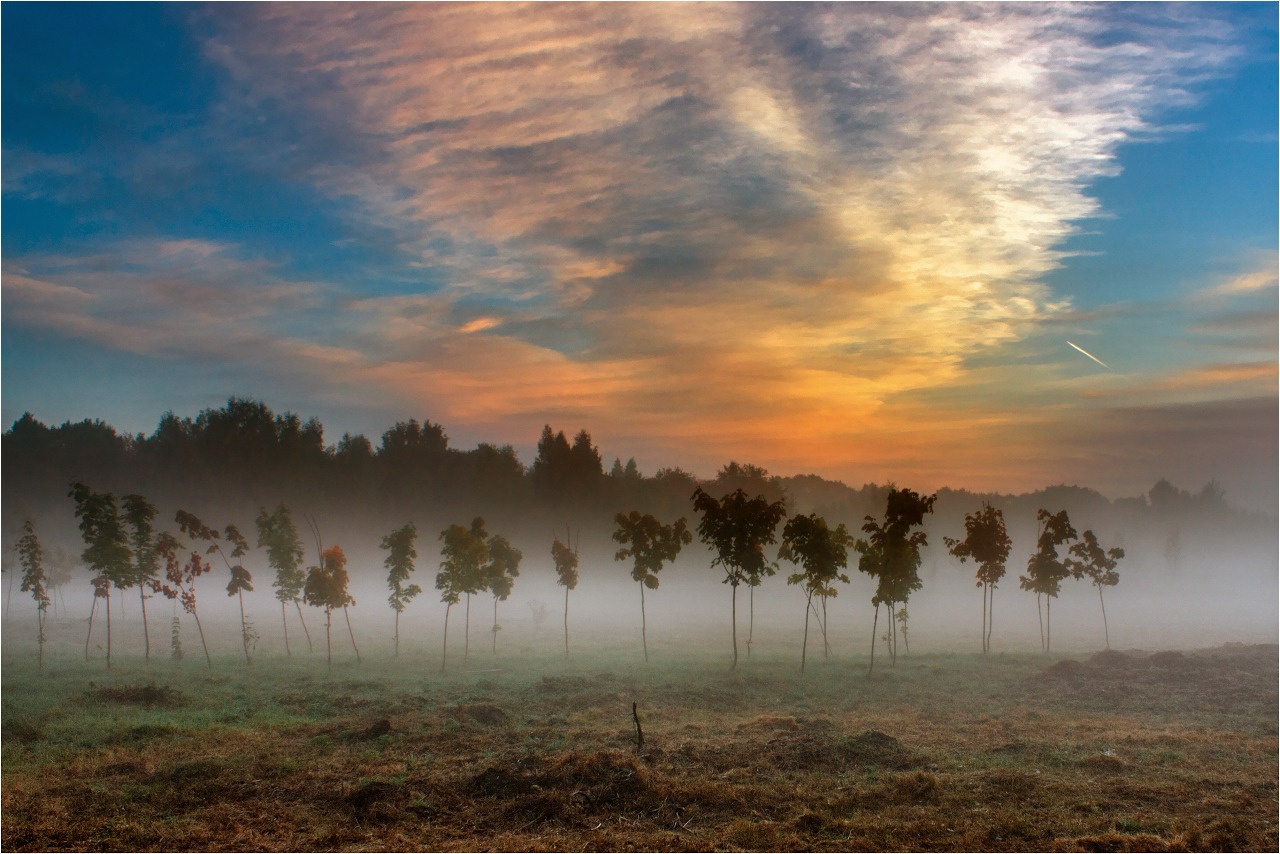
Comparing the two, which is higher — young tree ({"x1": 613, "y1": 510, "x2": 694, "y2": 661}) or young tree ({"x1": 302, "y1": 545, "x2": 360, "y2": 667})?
young tree ({"x1": 613, "y1": 510, "x2": 694, "y2": 661})

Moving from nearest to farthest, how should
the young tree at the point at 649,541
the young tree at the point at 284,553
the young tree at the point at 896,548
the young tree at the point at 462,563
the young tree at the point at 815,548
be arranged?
1. the young tree at the point at 896,548
2. the young tree at the point at 815,548
3. the young tree at the point at 462,563
4. the young tree at the point at 649,541
5. the young tree at the point at 284,553

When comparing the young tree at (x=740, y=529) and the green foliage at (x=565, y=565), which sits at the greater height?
the young tree at (x=740, y=529)

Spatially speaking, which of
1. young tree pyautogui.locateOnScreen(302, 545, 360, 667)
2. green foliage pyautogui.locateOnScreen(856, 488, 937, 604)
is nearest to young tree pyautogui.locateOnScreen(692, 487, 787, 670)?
green foliage pyautogui.locateOnScreen(856, 488, 937, 604)

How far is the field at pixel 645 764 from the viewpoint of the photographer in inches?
617

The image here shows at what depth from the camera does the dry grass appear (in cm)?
1561

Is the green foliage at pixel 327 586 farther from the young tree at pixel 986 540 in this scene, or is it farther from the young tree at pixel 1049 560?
the young tree at pixel 1049 560

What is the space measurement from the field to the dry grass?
3.4 inches

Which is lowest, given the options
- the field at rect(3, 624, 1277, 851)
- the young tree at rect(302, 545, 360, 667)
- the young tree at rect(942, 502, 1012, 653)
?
the field at rect(3, 624, 1277, 851)

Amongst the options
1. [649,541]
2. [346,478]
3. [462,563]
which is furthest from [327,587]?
[346,478]

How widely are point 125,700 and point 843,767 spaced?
29202 millimetres

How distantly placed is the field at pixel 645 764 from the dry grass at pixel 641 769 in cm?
9

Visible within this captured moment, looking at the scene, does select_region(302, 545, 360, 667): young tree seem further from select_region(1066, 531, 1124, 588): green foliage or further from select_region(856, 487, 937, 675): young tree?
select_region(1066, 531, 1124, 588): green foliage

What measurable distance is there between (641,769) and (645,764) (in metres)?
1.70

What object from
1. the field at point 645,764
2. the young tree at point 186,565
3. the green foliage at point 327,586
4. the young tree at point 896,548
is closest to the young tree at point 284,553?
the green foliage at point 327,586
